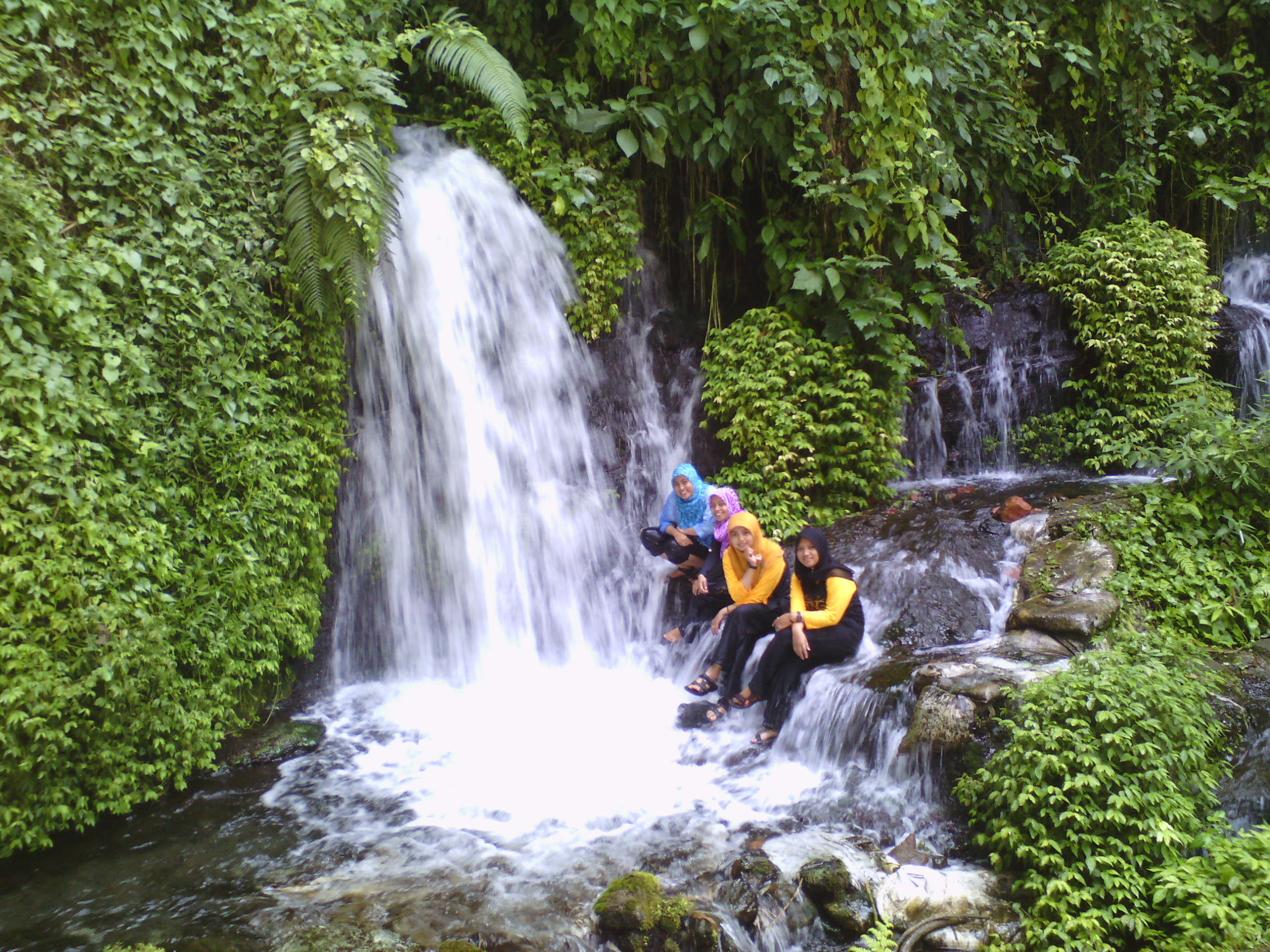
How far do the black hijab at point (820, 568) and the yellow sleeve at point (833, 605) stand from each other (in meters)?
0.05

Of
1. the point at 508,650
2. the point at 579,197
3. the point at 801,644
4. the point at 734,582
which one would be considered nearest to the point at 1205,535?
the point at 801,644

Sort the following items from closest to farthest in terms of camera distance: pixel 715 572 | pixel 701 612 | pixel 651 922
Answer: pixel 651 922, pixel 715 572, pixel 701 612

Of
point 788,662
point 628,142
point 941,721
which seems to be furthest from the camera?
point 628,142

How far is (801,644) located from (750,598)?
739 mm

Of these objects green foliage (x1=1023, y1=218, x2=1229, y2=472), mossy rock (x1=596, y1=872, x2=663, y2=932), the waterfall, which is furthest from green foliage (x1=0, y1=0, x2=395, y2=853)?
green foliage (x1=1023, y1=218, x2=1229, y2=472)

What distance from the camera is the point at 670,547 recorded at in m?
7.23

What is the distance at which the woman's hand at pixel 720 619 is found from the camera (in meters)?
6.36

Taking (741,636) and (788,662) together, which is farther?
(741,636)

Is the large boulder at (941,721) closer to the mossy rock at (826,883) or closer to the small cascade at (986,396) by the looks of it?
the mossy rock at (826,883)

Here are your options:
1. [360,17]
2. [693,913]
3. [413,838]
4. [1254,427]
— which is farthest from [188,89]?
[1254,427]

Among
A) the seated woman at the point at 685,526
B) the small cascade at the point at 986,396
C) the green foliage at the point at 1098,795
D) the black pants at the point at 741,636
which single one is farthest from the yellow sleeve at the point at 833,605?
the small cascade at the point at 986,396

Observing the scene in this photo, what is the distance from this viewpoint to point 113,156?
17.4 feet

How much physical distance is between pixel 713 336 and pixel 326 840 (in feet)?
19.0

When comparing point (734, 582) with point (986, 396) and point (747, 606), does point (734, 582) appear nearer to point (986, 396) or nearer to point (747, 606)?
point (747, 606)
